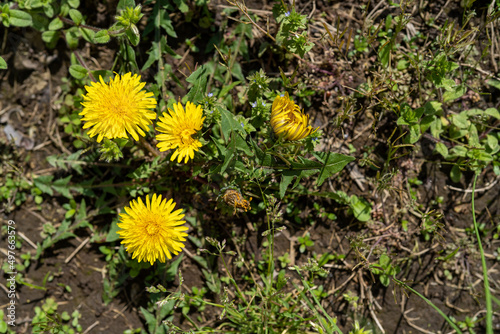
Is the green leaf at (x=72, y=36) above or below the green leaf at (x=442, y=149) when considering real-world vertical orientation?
above

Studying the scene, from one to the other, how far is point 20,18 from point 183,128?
6.63 ft

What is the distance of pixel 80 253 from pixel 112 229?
0.51 m

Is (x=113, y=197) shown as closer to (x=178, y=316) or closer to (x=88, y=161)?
(x=88, y=161)

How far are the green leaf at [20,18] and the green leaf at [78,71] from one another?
25.1 inches

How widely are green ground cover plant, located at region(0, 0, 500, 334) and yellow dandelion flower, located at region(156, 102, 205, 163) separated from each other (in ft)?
1.93

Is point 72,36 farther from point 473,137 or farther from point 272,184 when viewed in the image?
point 473,137

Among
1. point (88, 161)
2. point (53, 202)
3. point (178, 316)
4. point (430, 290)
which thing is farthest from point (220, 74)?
point (430, 290)

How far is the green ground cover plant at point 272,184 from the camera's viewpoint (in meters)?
3.47

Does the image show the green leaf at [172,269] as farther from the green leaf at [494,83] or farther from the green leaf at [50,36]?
the green leaf at [494,83]

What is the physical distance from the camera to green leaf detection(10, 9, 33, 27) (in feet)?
11.1

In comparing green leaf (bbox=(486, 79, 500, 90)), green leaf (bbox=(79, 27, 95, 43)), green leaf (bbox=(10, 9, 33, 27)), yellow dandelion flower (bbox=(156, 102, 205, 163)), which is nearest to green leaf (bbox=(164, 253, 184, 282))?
yellow dandelion flower (bbox=(156, 102, 205, 163))

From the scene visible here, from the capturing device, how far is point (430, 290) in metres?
3.58

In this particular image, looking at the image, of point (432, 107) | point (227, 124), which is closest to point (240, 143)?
point (227, 124)

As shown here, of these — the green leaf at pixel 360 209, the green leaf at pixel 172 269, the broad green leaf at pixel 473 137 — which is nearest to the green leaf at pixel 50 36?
the green leaf at pixel 172 269
